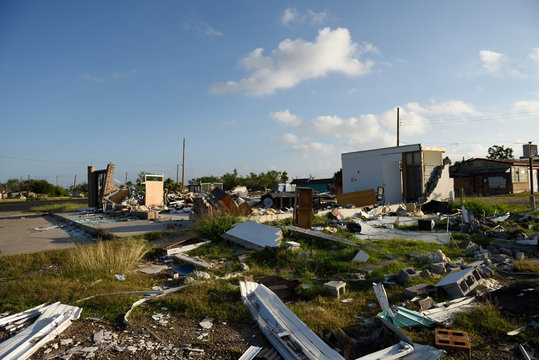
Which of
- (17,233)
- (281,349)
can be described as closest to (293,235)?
(281,349)

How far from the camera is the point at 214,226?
8.53 meters

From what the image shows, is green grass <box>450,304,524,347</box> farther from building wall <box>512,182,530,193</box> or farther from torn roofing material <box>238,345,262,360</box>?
building wall <box>512,182,530,193</box>

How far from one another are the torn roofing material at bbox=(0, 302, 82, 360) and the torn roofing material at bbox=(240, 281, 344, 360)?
2091mm

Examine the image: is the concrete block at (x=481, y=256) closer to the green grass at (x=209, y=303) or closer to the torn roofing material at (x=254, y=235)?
the torn roofing material at (x=254, y=235)

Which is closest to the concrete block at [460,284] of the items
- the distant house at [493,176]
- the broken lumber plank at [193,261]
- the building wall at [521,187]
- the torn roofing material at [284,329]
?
the torn roofing material at [284,329]

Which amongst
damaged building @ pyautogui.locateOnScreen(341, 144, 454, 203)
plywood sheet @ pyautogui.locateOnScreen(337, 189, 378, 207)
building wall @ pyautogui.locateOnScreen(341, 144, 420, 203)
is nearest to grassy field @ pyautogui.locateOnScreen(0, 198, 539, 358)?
plywood sheet @ pyautogui.locateOnScreen(337, 189, 378, 207)

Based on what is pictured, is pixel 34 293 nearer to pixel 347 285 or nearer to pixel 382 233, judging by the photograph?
pixel 347 285

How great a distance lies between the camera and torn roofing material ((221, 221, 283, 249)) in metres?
7.18

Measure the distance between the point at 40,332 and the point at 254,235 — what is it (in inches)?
186

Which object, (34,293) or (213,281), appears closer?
(34,293)

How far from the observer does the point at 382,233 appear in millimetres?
9492

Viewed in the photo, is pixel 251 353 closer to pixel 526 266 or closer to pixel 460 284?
pixel 460 284

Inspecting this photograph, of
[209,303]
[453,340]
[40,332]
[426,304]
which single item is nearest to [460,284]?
[426,304]

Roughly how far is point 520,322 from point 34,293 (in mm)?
6243
